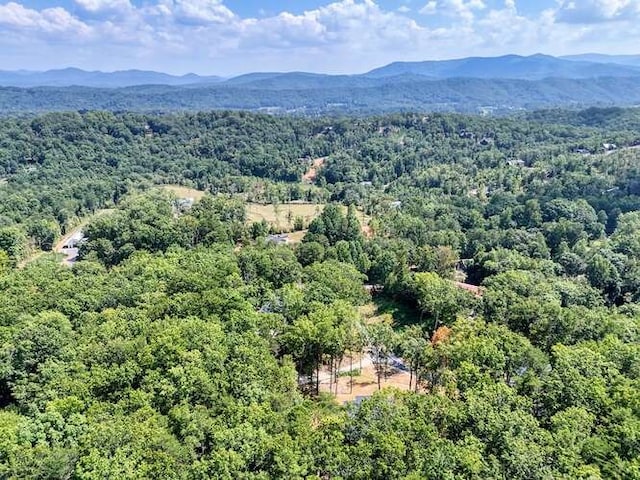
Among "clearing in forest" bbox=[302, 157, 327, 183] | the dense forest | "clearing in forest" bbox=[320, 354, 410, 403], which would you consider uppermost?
the dense forest

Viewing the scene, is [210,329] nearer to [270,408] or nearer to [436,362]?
[270,408]

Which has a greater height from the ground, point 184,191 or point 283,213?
point 184,191

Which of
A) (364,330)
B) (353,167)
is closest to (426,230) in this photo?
(364,330)

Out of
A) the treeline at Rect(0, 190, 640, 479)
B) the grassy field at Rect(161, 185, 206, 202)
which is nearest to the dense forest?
the treeline at Rect(0, 190, 640, 479)

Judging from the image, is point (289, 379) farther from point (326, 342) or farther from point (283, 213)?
point (283, 213)

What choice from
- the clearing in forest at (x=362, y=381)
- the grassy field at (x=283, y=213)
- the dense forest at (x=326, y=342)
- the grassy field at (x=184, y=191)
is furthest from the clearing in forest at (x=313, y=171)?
the clearing in forest at (x=362, y=381)

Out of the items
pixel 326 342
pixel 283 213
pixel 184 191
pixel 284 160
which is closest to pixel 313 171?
pixel 284 160

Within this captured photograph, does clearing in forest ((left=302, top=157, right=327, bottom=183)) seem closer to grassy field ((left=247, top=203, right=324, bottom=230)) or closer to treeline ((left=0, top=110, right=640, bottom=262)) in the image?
treeline ((left=0, top=110, right=640, bottom=262))

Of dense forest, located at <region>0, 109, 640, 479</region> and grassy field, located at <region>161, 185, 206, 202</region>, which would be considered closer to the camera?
dense forest, located at <region>0, 109, 640, 479</region>
